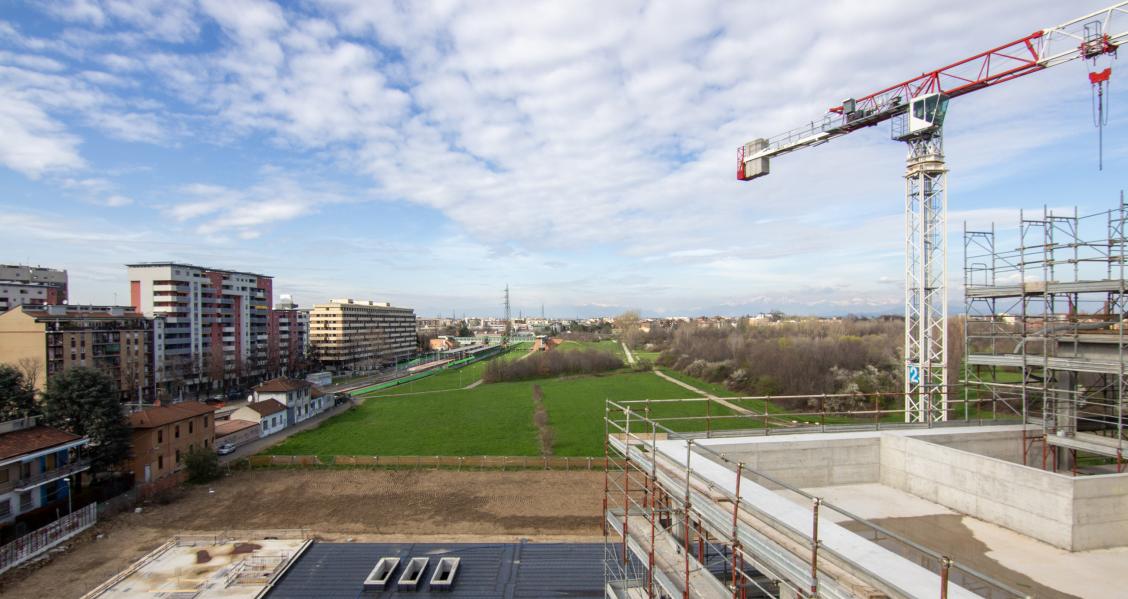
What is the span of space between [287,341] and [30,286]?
69.5 ft

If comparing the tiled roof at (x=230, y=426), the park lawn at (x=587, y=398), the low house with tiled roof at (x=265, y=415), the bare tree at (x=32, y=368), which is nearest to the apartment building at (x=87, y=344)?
the bare tree at (x=32, y=368)

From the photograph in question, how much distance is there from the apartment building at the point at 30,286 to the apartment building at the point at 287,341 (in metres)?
17.3

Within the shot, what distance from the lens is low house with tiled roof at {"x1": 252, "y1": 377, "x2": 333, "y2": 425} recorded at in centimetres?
3206

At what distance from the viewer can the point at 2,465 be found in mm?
15438

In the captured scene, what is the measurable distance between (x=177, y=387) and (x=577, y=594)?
4000cm

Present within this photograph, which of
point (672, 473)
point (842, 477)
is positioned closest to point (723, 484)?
point (672, 473)

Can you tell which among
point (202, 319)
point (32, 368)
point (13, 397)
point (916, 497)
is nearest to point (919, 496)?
point (916, 497)

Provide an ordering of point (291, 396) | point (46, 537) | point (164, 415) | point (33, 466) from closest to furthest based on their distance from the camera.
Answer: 1. point (46, 537)
2. point (33, 466)
3. point (164, 415)
4. point (291, 396)

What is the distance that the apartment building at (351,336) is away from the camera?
209ft

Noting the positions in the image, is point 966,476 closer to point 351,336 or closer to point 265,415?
point 265,415

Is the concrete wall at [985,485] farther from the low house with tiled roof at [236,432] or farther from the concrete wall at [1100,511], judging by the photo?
the low house with tiled roof at [236,432]

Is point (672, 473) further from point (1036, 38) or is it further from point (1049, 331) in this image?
point (1036, 38)

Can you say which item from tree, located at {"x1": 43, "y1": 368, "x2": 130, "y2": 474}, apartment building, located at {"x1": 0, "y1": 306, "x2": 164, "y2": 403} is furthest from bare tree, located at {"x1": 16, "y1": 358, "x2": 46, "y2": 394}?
tree, located at {"x1": 43, "y1": 368, "x2": 130, "y2": 474}

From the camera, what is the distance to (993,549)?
19.6 feet
